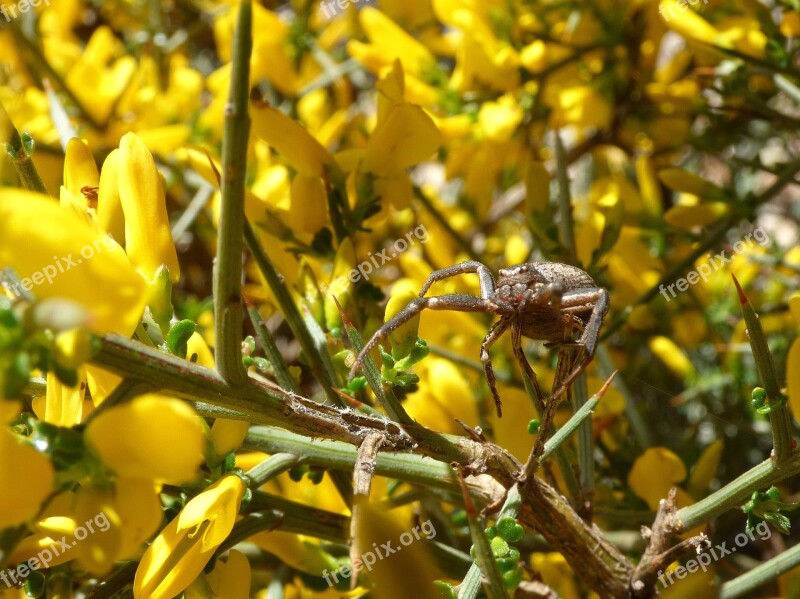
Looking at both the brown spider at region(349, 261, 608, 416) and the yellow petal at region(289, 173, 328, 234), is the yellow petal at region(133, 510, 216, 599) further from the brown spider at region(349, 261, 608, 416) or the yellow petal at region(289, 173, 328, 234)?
the yellow petal at region(289, 173, 328, 234)

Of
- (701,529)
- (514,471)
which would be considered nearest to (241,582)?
(514,471)

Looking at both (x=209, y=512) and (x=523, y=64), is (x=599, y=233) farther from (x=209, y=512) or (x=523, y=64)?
(x=209, y=512)

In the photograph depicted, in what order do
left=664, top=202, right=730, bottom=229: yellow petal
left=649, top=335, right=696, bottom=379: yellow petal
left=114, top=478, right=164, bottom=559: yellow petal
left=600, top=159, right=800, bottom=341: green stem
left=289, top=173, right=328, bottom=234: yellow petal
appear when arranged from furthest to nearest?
left=649, top=335, right=696, bottom=379: yellow petal, left=664, top=202, right=730, bottom=229: yellow petal, left=600, top=159, right=800, bottom=341: green stem, left=289, top=173, right=328, bottom=234: yellow petal, left=114, top=478, right=164, bottom=559: yellow petal

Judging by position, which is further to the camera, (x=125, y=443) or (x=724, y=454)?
(x=724, y=454)

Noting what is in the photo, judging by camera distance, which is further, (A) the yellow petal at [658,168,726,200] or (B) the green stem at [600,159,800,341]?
(A) the yellow petal at [658,168,726,200]

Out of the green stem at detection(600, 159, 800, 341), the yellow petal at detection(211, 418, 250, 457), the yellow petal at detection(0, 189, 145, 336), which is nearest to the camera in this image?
the yellow petal at detection(0, 189, 145, 336)

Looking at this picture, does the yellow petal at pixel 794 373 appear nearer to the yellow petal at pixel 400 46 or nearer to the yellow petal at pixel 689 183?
the yellow petal at pixel 689 183

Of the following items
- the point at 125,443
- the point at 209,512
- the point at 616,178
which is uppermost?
the point at 125,443

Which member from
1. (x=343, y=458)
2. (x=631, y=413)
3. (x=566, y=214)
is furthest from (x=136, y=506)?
(x=631, y=413)

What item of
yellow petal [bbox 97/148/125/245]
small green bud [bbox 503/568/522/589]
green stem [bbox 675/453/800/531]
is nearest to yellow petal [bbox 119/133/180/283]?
yellow petal [bbox 97/148/125/245]
